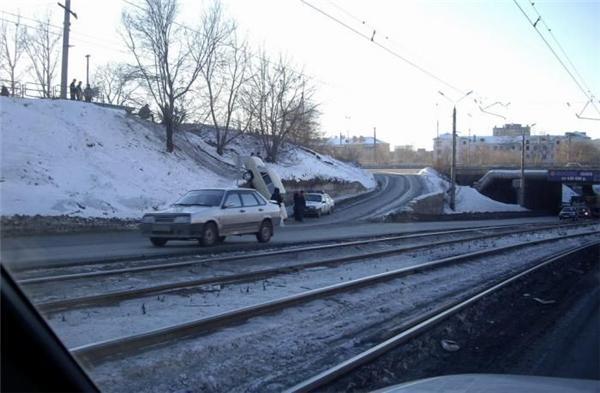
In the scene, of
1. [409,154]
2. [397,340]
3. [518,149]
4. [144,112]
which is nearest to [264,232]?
[397,340]

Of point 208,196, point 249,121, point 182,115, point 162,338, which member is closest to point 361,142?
point 249,121

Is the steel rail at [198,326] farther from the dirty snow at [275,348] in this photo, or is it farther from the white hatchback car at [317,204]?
the white hatchback car at [317,204]

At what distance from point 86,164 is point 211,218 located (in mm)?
16615

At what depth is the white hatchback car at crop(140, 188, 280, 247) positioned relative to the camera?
17.0 meters

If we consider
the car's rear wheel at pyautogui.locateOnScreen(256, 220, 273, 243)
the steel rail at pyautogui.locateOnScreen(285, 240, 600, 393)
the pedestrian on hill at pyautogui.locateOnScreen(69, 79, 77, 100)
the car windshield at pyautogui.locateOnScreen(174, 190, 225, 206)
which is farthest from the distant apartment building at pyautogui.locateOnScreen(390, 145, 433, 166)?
the steel rail at pyautogui.locateOnScreen(285, 240, 600, 393)

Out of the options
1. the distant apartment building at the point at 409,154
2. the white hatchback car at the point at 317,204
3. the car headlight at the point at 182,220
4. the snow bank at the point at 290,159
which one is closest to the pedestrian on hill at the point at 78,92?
the snow bank at the point at 290,159

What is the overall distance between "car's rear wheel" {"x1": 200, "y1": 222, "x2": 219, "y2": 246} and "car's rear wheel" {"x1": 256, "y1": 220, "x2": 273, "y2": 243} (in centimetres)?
198

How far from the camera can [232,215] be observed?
716 inches

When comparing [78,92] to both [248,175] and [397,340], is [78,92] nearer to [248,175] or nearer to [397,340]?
[248,175]

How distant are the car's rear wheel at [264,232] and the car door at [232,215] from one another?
99 centimetres

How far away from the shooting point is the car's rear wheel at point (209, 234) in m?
17.3

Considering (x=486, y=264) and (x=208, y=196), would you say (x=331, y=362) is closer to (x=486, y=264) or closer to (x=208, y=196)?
(x=486, y=264)

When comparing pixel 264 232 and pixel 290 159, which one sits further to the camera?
pixel 290 159

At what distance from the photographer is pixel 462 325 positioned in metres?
8.91
